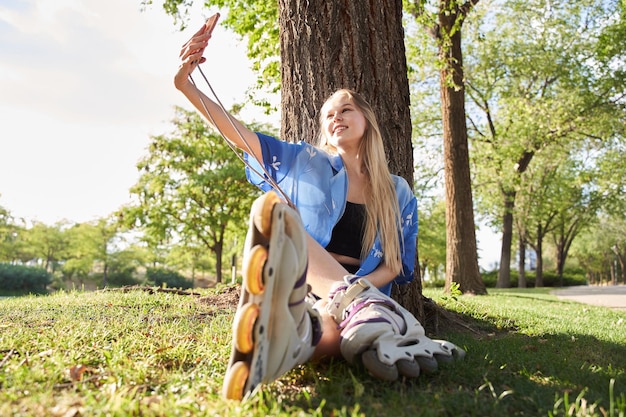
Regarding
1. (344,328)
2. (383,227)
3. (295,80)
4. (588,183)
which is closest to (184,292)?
(295,80)

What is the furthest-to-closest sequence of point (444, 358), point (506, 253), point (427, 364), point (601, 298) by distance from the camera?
point (506, 253) < point (601, 298) < point (444, 358) < point (427, 364)

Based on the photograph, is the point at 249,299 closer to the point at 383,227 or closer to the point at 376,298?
the point at 376,298

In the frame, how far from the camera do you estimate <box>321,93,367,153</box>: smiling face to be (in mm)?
3162

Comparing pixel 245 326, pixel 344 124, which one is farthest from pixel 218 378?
pixel 344 124

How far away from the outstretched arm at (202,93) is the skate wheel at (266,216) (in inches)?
43.4

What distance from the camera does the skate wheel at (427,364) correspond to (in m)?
2.11

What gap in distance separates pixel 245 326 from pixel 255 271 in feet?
0.61

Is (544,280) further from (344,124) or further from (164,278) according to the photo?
(344,124)

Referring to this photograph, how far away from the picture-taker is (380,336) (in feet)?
6.80

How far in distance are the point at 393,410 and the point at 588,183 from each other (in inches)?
994

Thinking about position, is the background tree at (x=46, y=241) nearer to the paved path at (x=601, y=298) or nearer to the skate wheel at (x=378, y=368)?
the paved path at (x=601, y=298)

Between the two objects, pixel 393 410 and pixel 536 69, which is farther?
pixel 536 69

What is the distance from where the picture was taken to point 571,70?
1605 cm

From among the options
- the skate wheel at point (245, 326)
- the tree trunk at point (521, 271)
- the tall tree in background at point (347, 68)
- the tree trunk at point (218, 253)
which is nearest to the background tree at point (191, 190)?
the tree trunk at point (218, 253)
